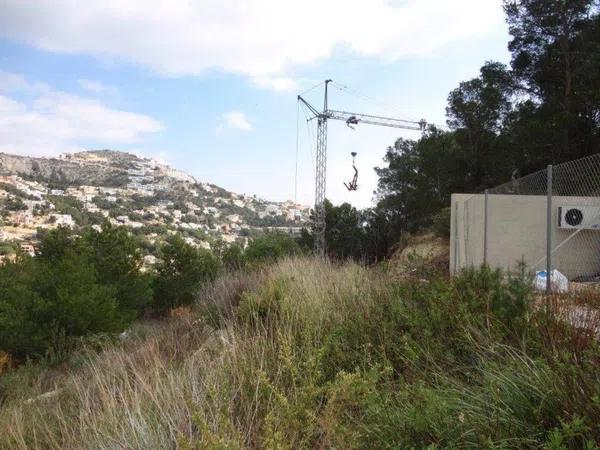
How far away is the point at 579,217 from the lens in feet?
34.8

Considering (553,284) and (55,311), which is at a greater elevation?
(553,284)

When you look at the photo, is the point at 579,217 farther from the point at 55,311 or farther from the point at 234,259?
the point at 55,311

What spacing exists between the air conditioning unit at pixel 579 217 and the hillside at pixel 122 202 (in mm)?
34939

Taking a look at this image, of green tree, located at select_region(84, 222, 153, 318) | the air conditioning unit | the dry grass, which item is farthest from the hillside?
the dry grass

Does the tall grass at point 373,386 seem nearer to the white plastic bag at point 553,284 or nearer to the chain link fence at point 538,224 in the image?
the white plastic bag at point 553,284

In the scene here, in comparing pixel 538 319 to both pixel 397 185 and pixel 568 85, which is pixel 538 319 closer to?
pixel 568 85

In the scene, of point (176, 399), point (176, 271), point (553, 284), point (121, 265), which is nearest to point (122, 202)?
point (176, 271)

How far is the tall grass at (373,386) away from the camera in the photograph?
1.77m

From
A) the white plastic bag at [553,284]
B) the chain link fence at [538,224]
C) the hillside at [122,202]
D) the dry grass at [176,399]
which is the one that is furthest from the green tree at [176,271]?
the dry grass at [176,399]

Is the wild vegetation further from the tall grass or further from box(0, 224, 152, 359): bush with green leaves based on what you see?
the tall grass

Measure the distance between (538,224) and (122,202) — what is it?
63.9m

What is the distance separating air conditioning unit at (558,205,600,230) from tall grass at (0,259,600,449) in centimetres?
785

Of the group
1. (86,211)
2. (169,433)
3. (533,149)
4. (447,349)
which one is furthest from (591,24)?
(86,211)

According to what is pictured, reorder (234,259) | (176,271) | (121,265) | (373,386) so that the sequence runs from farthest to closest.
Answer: (176,271) < (121,265) < (234,259) < (373,386)
